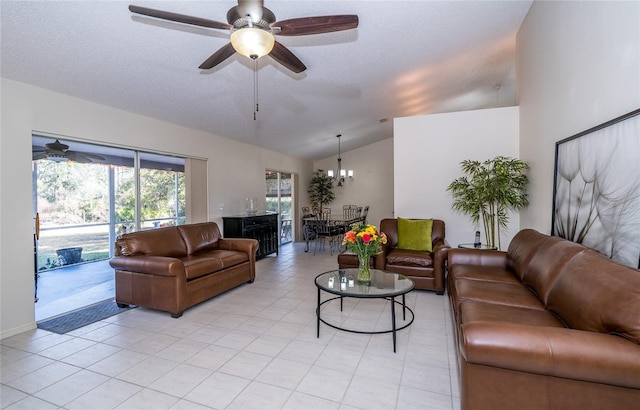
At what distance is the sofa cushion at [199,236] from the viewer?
4.12 meters

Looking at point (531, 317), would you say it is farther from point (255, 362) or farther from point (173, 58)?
point (173, 58)

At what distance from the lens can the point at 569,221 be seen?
2652mm

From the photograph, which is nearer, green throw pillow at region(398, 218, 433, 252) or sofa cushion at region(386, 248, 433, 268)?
sofa cushion at region(386, 248, 433, 268)

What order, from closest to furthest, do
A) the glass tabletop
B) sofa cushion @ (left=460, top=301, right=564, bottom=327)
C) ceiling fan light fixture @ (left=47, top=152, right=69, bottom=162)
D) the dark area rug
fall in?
sofa cushion @ (left=460, top=301, right=564, bottom=327) < the glass tabletop < the dark area rug < ceiling fan light fixture @ (left=47, top=152, right=69, bottom=162)

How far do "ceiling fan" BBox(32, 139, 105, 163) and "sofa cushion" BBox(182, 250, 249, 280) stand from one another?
2.04 m

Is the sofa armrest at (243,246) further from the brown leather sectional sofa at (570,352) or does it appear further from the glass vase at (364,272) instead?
the brown leather sectional sofa at (570,352)

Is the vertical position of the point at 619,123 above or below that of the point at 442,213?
above

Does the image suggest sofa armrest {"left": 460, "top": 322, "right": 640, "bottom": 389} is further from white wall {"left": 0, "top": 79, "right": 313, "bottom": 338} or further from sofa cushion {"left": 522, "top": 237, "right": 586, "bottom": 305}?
white wall {"left": 0, "top": 79, "right": 313, "bottom": 338}

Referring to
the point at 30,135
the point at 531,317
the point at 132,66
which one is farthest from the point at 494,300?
the point at 30,135

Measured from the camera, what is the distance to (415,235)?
4434mm

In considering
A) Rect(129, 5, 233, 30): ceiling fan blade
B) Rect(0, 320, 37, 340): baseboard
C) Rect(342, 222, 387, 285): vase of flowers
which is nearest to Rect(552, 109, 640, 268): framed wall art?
Rect(342, 222, 387, 285): vase of flowers

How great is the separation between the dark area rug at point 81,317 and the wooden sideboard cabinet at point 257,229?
7.36ft

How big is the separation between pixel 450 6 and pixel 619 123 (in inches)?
75.6

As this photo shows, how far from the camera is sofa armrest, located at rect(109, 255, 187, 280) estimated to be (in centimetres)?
318
